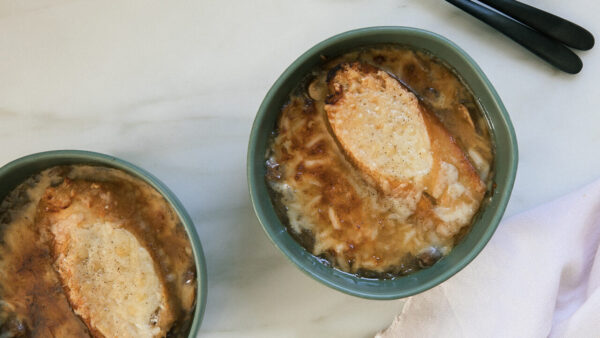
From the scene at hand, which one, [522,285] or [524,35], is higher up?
[524,35]

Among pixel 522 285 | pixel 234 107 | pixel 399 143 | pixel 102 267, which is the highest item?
pixel 399 143

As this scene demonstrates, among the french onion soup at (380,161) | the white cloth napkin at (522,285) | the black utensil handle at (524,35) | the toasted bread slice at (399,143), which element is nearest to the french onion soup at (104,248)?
the french onion soup at (380,161)

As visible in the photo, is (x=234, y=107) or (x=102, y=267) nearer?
(x=102, y=267)

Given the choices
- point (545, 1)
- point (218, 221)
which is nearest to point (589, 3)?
point (545, 1)

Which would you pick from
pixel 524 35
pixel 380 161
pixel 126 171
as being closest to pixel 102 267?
pixel 126 171

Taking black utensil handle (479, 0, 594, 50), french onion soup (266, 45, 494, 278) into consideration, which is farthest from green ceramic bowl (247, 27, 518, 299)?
black utensil handle (479, 0, 594, 50)

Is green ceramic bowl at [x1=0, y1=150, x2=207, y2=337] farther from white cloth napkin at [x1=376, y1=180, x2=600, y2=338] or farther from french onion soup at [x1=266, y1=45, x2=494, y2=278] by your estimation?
white cloth napkin at [x1=376, y1=180, x2=600, y2=338]

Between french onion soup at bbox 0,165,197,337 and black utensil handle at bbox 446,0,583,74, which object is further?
black utensil handle at bbox 446,0,583,74

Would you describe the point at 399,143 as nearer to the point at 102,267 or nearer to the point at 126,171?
the point at 126,171
